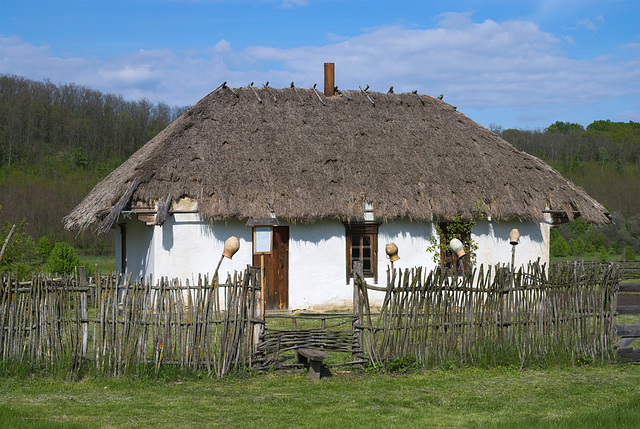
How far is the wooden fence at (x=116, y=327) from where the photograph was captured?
6.27 meters

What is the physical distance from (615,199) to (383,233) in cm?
3648

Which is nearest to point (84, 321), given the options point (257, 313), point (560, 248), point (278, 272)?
point (257, 313)

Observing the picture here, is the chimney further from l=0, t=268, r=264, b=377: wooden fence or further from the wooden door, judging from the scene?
l=0, t=268, r=264, b=377: wooden fence

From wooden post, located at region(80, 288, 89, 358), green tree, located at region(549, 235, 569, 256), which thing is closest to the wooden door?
wooden post, located at region(80, 288, 89, 358)

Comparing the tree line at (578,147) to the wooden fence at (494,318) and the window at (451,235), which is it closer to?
the window at (451,235)

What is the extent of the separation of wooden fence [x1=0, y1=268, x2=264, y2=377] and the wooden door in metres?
5.64

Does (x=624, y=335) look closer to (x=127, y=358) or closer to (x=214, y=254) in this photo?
(x=127, y=358)

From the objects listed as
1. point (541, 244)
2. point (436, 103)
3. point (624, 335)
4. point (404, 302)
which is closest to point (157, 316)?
point (404, 302)

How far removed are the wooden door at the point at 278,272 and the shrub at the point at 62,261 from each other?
5.91m

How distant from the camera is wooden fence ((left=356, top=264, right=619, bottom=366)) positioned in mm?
6652

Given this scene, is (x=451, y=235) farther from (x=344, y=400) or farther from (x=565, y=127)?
(x=565, y=127)

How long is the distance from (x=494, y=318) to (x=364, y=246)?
230 inches

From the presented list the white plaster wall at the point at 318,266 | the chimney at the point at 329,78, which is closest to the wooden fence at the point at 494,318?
the white plaster wall at the point at 318,266

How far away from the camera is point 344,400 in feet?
18.6
